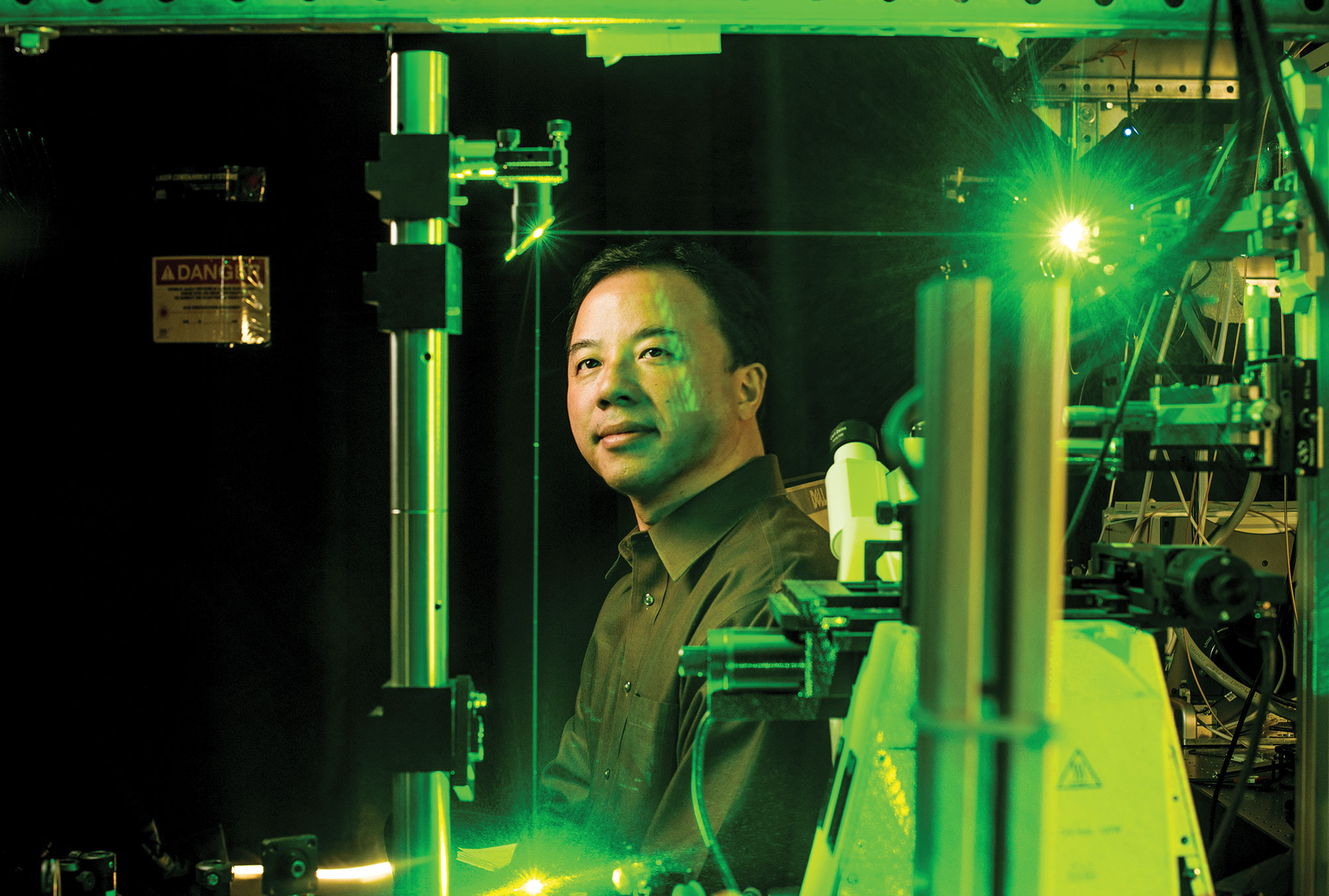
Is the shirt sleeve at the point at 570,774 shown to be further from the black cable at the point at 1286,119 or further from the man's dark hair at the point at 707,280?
the black cable at the point at 1286,119

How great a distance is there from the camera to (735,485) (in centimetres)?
127

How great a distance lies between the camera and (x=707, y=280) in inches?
50.0

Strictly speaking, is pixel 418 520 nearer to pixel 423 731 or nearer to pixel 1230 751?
pixel 423 731

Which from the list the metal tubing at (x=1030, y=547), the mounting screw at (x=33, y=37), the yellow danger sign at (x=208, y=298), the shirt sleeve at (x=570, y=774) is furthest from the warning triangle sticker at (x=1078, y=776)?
the mounting screw at (x=33, y=37)

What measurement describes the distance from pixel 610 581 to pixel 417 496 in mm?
430

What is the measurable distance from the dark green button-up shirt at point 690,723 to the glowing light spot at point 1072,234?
60cm

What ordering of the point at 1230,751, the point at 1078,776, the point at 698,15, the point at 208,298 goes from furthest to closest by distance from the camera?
the point at 208,298 < the point at 1230,751 < the point at 698,15 < the point at 1078,776

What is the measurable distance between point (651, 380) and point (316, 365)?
0.55 meters

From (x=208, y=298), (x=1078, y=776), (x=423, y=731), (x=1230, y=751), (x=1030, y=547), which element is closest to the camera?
(x=1030, y=547)

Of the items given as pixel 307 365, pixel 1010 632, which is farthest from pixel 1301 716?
pixel 307 365

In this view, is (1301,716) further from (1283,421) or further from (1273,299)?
(1273,299)

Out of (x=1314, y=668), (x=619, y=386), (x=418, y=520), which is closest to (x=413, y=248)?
(x=418, y=520)

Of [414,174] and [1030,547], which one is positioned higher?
[414,174]

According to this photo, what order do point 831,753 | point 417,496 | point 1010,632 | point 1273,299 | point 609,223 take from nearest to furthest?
point 1010,632
point 417,496
point 1273,299
point 831,753
point 609,223
